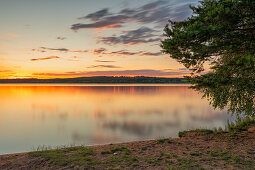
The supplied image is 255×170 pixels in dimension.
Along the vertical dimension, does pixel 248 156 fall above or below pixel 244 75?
below

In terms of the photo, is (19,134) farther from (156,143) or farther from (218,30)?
(218,30)

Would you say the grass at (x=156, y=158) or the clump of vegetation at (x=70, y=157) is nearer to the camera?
the grass at (x=156, y=158)

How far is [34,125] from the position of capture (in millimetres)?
24562

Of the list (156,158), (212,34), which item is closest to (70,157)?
(156,158)

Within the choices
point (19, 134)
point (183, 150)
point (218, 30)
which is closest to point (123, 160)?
point (183, 150)

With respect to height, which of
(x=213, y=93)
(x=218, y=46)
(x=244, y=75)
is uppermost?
(x=218, y=46)

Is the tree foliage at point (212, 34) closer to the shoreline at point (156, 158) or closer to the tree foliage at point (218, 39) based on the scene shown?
the tree foliage at point (218, 39)

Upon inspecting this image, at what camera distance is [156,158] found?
784cm

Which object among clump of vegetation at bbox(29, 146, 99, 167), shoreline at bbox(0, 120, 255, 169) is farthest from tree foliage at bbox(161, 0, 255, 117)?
clump of vegetation at bbox(29, 146, 99, 167)

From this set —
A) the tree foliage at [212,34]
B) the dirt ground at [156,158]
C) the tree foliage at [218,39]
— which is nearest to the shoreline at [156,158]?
the dirt ground at [156,158]

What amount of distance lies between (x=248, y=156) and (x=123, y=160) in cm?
542

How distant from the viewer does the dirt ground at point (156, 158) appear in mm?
7008

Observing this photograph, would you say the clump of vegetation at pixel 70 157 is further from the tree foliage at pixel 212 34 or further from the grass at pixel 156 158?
the tree foliage at pixel 212 34

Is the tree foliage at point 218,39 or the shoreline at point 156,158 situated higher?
the tree foliage at point 218,39
